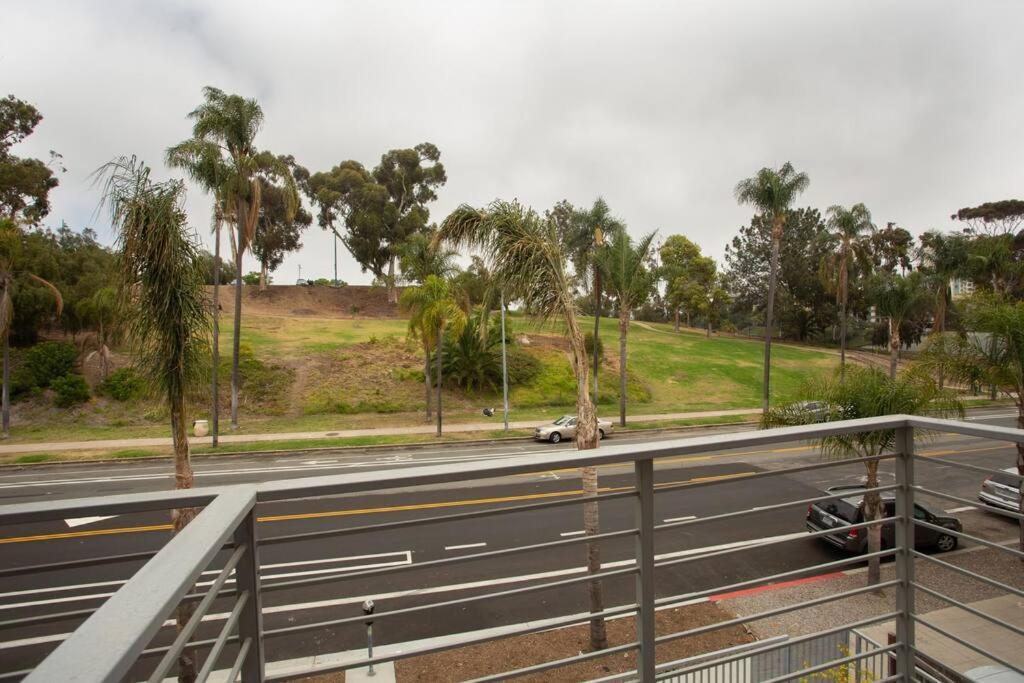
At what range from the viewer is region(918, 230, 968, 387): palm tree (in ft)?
98.2

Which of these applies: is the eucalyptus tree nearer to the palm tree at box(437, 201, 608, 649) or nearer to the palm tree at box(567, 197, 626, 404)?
the palm tree at box(567, 197, 626, 404)

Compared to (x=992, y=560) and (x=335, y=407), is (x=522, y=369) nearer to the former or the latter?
(x=335, y=407)

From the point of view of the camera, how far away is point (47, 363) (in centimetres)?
2864

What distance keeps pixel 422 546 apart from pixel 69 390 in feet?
82.3

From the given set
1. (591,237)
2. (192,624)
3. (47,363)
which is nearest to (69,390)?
(47,363)

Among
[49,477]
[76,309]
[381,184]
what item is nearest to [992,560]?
[49,477]

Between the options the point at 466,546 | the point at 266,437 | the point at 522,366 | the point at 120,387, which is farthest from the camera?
the point at 522,366

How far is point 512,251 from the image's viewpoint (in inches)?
365

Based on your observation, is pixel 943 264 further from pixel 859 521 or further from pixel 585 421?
pixel 585 421

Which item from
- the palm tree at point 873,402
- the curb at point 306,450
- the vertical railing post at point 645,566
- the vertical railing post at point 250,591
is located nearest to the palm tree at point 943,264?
the curb at point 306,450

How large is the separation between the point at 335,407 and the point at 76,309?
13447 mm

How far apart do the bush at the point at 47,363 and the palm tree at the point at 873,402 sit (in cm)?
3225

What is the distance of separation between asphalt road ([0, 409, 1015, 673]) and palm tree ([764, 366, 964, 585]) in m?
1.05

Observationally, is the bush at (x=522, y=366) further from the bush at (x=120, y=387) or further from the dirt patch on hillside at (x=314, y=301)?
the bush at (x=120, y=387)
